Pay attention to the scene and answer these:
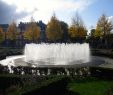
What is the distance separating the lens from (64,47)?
40.3 m

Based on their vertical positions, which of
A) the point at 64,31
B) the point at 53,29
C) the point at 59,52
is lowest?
the point at 59,52

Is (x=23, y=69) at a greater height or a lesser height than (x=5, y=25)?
lesser

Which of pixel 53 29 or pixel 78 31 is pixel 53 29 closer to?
pixel 53 29

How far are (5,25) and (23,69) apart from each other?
10160 cm

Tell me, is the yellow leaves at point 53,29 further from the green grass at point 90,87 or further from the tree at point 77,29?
the green grass at point 90,87

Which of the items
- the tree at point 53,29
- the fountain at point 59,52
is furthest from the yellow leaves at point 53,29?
the fountain at point 59,52

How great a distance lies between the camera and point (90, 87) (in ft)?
62.0

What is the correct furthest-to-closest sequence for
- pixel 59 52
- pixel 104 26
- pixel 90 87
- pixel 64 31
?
1. pixel 64 31
2. pixel 104 26
3. pixel 59 52
4. pixel 90 87

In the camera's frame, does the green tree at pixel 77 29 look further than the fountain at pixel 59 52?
Yes

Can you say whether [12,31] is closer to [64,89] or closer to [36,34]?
[36,34]

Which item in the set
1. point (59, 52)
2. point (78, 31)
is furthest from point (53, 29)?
point (59, 52)

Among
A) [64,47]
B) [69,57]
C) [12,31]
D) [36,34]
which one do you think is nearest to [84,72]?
[69,57]

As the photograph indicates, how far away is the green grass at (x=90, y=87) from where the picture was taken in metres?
17.4

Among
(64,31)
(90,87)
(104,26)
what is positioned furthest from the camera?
(64,31)
